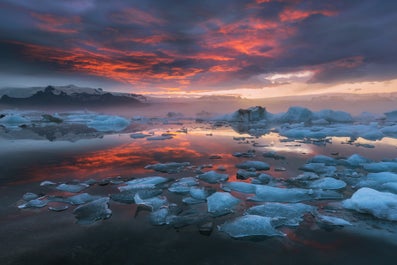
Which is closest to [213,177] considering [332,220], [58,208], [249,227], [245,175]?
[245,175]

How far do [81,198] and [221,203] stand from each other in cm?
262

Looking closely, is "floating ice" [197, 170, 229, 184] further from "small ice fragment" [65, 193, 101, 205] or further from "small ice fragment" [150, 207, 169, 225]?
"small ice fragment" [65, 193, 101, 205]

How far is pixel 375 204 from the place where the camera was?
4.15 metres

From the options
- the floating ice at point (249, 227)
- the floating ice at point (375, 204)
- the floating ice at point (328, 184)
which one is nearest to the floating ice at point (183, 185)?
the floating ice at point (249, 227)

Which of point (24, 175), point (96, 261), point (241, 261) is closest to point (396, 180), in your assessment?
point (241, 261)

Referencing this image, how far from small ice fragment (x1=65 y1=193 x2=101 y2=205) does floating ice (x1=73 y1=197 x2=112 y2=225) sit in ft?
0.86

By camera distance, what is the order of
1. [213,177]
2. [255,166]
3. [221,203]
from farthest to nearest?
[255,166], [213,177], [221,203]

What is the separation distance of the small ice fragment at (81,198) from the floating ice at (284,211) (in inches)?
116

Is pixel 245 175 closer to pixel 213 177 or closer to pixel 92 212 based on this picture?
pixel 213 177

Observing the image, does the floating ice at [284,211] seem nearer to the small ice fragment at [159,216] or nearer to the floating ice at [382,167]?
the small ice fragment at [159,216]

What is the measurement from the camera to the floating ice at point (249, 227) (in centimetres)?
350

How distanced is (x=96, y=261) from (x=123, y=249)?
13.4 inches

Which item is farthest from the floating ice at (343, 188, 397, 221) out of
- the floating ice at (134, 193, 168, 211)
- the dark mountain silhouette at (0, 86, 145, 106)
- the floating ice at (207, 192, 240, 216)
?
the dark mountain silhouette at (0, 86, 145, 106)

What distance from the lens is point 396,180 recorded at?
18.8 ft
